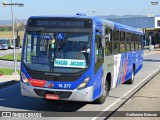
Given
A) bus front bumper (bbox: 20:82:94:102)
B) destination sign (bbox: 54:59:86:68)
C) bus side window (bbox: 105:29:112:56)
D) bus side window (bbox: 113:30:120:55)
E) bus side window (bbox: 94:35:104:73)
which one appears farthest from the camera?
bus side window (bbox: 113:30:120:55)

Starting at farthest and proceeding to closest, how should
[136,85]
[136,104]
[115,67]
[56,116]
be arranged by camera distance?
[136,85] → [115,67] → [136,104] → [56,116]

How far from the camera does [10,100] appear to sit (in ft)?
42.7

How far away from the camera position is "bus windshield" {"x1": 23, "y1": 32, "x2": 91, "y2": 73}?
10.5 metres

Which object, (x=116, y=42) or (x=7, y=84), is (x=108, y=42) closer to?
(x=116, y=42)

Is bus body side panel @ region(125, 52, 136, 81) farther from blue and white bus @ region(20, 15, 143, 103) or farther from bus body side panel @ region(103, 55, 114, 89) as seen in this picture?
blue and white bus @ region(20, 15, 143, 103)

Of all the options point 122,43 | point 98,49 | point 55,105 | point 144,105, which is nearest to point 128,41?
point 122,43

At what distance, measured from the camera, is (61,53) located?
34.8 ft

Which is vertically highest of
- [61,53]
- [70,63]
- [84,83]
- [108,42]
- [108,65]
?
[108,42]

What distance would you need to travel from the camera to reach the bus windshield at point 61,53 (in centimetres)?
A: 1048

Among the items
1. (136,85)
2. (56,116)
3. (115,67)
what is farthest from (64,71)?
(136,85)

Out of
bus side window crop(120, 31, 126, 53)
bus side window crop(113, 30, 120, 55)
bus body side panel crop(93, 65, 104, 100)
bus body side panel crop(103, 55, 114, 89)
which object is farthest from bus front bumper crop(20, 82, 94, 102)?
bus side window crop(120, 31, 126, 53)

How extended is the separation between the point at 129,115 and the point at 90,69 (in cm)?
162

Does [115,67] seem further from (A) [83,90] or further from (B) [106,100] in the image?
(A) [83,90]

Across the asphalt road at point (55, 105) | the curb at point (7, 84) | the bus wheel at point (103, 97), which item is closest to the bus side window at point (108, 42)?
the bus wheel at point (103, 97)
